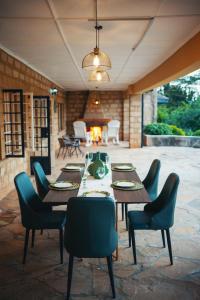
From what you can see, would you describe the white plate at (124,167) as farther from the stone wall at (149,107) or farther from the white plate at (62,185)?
the stone wall at (149,107)

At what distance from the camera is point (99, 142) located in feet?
42.9

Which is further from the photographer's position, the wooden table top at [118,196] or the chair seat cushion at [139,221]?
the chair seat cushion at [139,221]

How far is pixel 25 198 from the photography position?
2930 mm

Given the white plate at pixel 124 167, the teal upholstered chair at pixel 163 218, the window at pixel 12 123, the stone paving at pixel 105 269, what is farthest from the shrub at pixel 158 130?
the teal upholstered chair at pixel 163 218

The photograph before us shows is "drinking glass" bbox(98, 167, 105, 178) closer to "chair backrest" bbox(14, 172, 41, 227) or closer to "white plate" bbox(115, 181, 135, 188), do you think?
"white plate" bbox(115, 181, 135, 188)

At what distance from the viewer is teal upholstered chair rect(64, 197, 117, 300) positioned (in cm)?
217

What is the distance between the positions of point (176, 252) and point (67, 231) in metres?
1.38

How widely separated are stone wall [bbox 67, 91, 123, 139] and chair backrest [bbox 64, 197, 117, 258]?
12092mm

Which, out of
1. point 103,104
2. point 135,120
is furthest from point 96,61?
point 103,104

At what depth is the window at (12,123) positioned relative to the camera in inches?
192

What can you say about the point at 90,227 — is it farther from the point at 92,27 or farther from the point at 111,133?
the point at 111,133

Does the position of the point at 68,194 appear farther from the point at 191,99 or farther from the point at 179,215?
the point at 191,99

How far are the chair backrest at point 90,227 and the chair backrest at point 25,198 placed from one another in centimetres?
61

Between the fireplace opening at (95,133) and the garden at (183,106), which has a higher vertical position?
the garden at (183,106)
